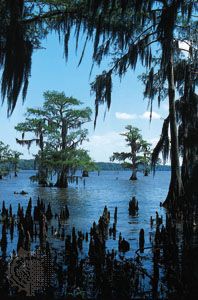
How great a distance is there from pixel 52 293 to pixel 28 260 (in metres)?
1.45

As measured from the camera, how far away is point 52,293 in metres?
5.46

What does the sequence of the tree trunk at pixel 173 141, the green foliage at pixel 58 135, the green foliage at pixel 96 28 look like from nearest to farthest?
the green foliage at pixel 96 28 < the tree trunk at pixel 173 141 < the green foliage at pixel 58 135

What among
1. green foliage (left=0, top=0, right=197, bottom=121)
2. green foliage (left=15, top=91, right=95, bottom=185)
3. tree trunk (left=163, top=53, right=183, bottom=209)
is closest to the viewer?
green foliage (left=0, top=0, right=197, bottom=121)

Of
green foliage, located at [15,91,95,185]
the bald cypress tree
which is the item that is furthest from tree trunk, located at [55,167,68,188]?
the bald cypress tree

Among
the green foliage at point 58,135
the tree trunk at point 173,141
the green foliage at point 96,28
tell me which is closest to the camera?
the green foliage at point 96,28

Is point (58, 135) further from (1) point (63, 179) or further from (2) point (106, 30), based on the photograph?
(2) point (106, 30)

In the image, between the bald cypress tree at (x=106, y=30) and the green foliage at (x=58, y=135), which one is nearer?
the bald cypress tree at (x=106, y=30)

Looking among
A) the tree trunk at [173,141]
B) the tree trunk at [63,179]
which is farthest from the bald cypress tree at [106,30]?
the tree trunk at [63,179]

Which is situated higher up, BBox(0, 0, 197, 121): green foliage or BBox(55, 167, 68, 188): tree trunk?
BBox(0, 0, 197, 121): green foliage

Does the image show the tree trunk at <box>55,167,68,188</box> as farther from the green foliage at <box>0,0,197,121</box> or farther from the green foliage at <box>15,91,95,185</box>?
the green foliage at <box>0,0,197,121</box>

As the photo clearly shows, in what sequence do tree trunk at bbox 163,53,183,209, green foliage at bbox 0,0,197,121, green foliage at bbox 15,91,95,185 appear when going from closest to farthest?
green foliage at bbox 0,0,197,121, tree trunk at bbox 163,53,183,209, green foliage at bbox 15,91,95,185

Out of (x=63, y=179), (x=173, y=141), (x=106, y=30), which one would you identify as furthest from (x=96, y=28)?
(x=63, y=179)

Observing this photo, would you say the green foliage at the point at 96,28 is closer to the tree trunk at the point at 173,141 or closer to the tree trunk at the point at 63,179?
the tree trunk at the point at 173,141

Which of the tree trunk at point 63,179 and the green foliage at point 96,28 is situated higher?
the green foliage at point 96,28
